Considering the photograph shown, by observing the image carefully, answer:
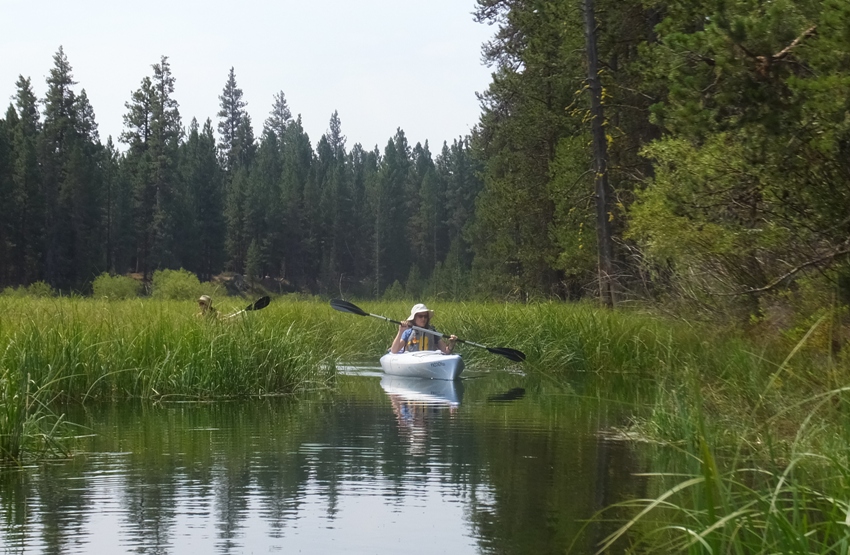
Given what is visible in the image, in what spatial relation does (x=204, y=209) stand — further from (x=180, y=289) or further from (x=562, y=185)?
(x=562, y=185)

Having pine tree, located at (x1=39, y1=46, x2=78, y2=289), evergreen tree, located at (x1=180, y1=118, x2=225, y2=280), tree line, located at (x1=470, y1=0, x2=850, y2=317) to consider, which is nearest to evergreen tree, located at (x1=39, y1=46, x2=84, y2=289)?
pine tree, located at (x1=39, y1=46, x2=78, y2=289)

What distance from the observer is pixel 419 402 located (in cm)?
1427

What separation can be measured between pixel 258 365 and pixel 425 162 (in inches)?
5053

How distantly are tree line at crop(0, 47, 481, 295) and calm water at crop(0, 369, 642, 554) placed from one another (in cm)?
4219

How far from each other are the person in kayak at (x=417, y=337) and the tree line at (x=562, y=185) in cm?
392

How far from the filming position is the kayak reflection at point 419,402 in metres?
11.0

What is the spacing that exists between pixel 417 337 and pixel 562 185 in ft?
44.0

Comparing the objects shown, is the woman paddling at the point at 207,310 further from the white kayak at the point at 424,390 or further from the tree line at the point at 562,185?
the tree line at the point at 562,185

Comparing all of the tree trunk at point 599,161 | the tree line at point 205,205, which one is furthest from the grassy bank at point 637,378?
the tree line at point 205,205

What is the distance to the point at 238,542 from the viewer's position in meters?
6.21

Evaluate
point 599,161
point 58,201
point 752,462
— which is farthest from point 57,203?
point 752,462

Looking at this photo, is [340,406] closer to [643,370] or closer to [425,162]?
[643,370]

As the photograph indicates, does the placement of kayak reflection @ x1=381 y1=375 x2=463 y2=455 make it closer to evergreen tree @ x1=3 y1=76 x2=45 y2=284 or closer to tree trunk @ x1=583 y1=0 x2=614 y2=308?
tree trunk @ x1=583 y1=0 x2=614 y2=308

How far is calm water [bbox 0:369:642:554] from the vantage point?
6.35 meters
